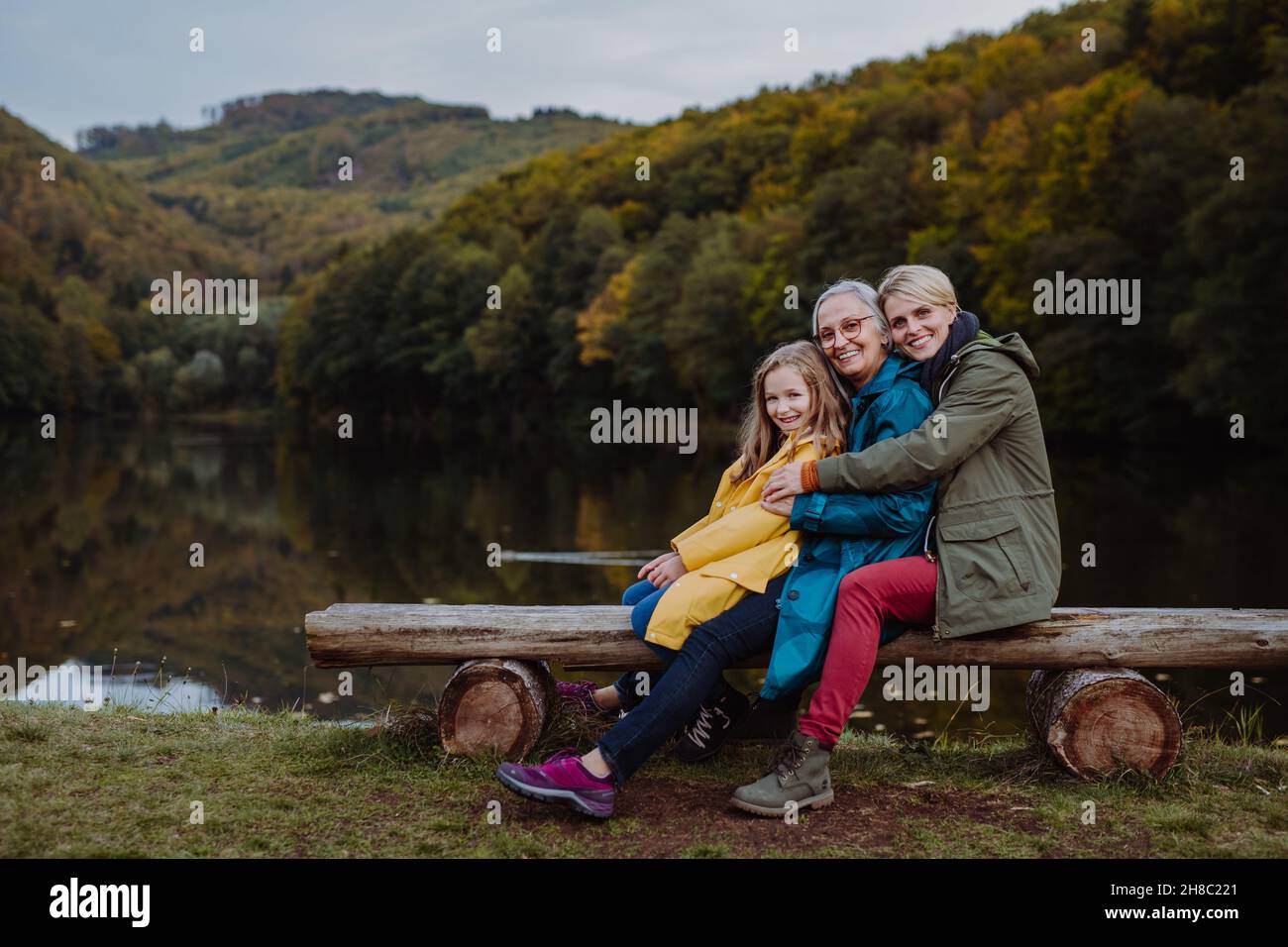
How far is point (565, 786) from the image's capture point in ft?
14.5

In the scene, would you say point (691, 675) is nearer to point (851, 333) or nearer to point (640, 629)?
point (640, 629)

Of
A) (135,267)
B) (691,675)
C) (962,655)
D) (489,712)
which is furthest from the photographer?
(135,267)

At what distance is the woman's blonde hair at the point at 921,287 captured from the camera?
4941 millimetres

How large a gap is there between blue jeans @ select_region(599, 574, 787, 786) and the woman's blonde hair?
4.54 feet

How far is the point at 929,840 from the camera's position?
4.40 m

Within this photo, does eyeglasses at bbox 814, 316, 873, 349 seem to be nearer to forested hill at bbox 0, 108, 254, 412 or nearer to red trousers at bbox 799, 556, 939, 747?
red trousers at bbox 799, 556, 939, 747

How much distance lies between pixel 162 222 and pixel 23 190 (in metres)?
21.7

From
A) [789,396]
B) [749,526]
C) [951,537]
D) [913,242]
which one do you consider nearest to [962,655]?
[951,537]

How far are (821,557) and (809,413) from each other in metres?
0.67

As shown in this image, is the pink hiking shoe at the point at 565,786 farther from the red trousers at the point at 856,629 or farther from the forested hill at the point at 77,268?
the forested hill at the point at 77,268

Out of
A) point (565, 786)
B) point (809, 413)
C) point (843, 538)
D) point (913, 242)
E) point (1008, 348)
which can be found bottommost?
point (565, 786)

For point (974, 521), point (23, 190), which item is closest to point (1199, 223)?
point (974, 521)

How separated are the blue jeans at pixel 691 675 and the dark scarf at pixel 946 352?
3.61 feet
